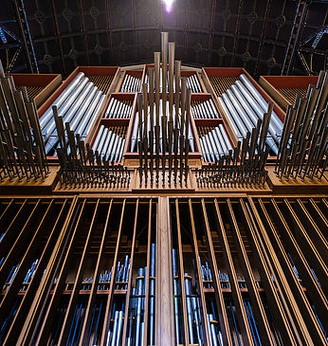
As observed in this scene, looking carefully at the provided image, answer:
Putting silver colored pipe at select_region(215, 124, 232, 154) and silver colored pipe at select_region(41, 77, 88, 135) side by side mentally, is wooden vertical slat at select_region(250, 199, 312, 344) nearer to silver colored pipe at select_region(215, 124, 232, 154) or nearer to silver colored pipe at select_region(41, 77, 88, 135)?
silver colored pipe at select_region(215, 124, 232, 154)

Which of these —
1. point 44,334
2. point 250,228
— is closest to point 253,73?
A: point 250,228

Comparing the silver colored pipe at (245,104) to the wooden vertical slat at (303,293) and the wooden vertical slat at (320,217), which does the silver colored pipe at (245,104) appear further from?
the wooden vertical slat at (303,293)

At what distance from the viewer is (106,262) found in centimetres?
383

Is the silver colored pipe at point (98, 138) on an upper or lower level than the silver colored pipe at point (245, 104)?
lower

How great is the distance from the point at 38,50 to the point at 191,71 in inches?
188

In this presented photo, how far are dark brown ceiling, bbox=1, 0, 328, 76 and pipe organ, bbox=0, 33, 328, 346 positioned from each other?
502 cm

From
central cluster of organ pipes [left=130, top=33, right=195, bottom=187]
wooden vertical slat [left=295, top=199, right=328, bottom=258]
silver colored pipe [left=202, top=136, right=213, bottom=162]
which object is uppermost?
silver colored pipe [left=202, top=136, right=213, bottom=162]

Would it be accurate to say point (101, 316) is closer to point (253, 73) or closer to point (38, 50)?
point (38, 50)

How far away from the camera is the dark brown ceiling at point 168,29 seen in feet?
24.7

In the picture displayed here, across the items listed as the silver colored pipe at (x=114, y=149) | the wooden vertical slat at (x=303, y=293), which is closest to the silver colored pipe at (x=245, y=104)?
the silver colored pipe at (x=114, y=149)

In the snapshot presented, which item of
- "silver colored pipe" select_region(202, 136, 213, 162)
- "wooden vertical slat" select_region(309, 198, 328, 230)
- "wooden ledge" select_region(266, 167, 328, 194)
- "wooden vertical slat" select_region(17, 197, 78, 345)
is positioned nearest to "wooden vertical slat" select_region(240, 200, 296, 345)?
"wooden ledge" select_region(266, 167, 328, 194)

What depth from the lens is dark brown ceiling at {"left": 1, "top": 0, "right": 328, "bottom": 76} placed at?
752cm

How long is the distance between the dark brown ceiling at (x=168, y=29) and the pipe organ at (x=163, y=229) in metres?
5.02

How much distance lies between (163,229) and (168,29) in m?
7.83
